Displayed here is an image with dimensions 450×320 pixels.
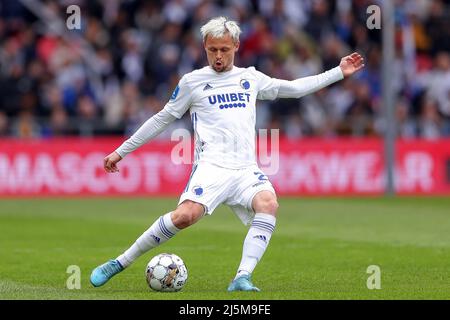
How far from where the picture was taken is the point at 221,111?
10695mm

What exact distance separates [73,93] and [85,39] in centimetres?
200

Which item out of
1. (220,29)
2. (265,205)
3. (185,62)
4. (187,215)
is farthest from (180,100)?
(185,62)

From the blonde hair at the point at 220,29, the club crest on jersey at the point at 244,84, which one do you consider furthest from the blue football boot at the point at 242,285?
the blonde hair at the point at 220,29

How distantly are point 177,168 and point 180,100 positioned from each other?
16147 mm

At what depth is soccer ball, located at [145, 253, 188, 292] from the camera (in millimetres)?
10453

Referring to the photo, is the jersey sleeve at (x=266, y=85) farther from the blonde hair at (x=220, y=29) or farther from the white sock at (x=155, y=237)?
the white sock at (x=155, y=237)

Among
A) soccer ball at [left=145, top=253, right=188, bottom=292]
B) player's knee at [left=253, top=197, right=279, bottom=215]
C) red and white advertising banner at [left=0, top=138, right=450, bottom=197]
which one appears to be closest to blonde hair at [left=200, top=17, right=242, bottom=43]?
player's knee at [left=253, top=197, right=279, bottom=215]

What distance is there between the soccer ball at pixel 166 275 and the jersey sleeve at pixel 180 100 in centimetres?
133

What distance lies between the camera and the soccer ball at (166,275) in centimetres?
1045

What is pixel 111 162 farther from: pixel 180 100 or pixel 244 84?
pixel 244 84

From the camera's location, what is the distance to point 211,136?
35.1 ft
